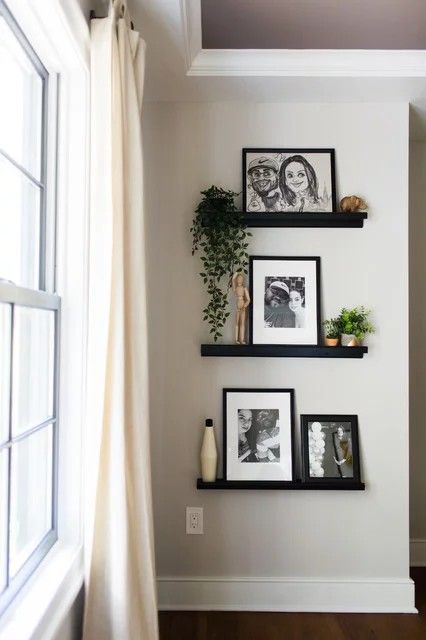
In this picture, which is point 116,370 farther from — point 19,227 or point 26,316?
point 19,227

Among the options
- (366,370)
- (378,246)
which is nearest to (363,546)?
(366,370)

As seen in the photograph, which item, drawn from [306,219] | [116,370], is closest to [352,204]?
[306,219]

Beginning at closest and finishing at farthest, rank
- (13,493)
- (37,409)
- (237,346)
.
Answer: (13,493) < (37,409) < (237,346)

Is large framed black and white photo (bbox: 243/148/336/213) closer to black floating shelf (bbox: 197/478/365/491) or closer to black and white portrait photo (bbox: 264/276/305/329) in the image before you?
black and white portrait photo (bbox: 264/276/305/329)

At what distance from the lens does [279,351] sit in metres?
2.50

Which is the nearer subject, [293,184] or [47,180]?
[47,180]

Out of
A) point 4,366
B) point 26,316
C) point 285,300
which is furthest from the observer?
point 285,300

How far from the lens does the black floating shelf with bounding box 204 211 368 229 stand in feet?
8.23

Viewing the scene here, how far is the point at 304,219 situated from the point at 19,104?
139cm

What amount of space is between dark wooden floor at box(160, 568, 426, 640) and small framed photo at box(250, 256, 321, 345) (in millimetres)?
1246

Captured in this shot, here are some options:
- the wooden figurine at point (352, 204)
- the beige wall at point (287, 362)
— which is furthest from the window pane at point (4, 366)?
the wooden figurine at point (352, 204)

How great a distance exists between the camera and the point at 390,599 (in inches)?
98.3

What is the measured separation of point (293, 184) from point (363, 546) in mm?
1757

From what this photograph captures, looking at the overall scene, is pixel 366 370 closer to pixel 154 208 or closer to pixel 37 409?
pixel 154 208
